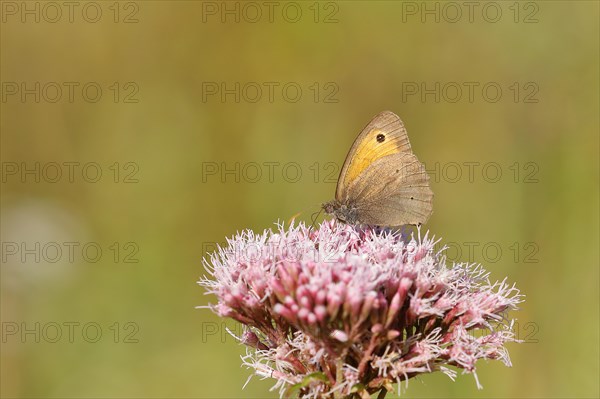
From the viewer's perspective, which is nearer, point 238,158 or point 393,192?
point 393,192

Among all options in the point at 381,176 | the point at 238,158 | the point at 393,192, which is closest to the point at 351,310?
the point at 393,192

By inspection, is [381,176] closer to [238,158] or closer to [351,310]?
[351,310]

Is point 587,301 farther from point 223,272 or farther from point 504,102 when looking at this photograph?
point 223,272

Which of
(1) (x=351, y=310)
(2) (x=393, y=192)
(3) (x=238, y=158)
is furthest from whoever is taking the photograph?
(3) (x=238, y=158)

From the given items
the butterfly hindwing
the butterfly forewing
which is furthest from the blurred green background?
the butterfly forewing

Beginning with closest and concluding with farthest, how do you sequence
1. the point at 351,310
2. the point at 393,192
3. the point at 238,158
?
the point at 351,310
the point at 393,192
the point at 238,158

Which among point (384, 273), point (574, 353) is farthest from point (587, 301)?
point (384, 273)
